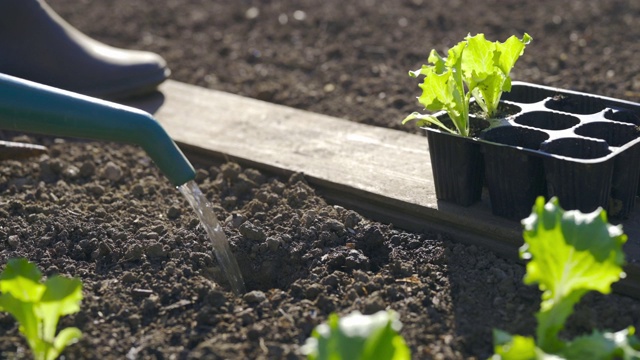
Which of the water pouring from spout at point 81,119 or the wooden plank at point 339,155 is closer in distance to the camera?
the water pouring from spout at point 81,119

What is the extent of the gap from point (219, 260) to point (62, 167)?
86 centimetres

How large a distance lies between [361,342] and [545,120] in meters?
1.16

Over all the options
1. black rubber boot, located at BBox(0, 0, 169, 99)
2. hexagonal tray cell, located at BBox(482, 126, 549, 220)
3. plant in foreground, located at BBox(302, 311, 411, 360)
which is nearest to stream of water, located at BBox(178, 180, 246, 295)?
hexagonal tray cell, located at BBox(482, 126, 549, 220)

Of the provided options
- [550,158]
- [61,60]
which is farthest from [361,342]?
[61,60]

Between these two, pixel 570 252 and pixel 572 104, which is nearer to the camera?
pixel 570 252

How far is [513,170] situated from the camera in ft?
7.38

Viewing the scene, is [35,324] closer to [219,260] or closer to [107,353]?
[107,353]

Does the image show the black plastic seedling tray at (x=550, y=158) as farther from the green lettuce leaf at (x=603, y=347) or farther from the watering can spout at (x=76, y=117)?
the watering can spout at (x=76, y=117)

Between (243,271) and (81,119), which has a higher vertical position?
(81,119)

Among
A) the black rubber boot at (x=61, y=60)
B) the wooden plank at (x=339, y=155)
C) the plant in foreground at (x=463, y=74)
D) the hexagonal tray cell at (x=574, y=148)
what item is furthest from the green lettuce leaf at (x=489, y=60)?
the black rubber boot at (x=61, y=60)

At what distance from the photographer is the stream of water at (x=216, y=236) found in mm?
2324

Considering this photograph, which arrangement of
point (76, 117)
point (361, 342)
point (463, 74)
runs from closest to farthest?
point (361, 342)
point (76, 117)
point (463, 74)

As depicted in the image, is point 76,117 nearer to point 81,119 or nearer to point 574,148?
point 81,119

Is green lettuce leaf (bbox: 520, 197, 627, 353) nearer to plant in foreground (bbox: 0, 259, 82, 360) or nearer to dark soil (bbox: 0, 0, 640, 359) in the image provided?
dark soil (bbox: 0, 0, 640, 359)
